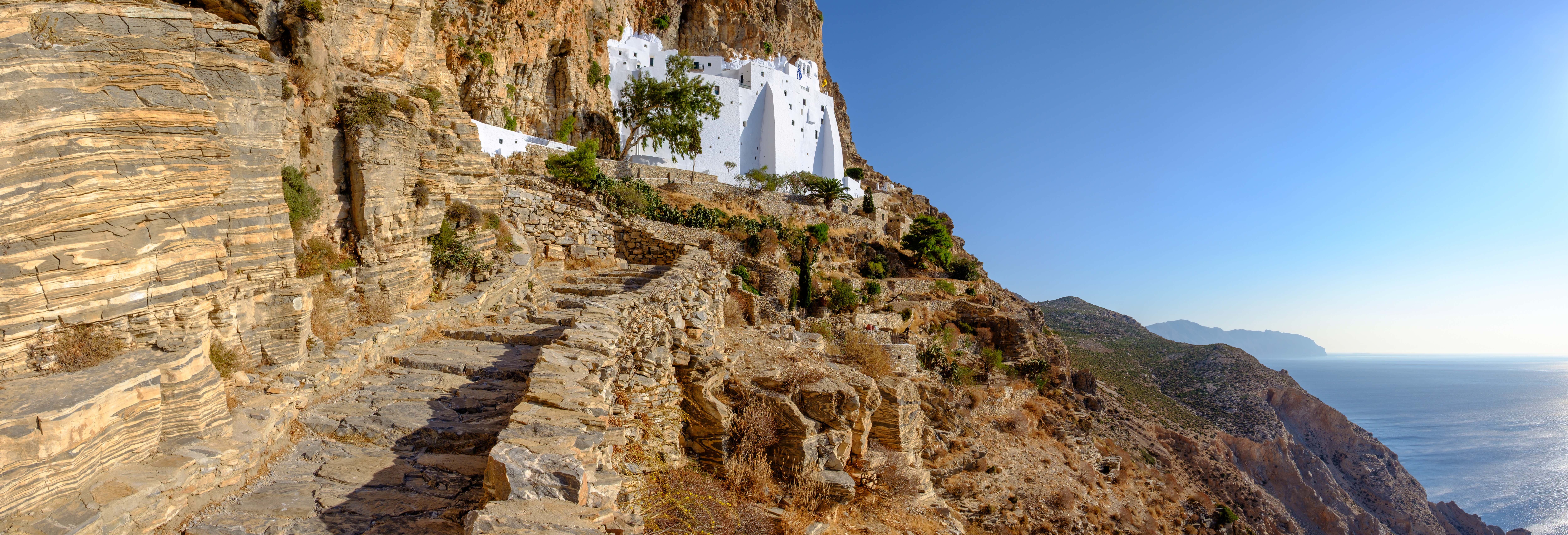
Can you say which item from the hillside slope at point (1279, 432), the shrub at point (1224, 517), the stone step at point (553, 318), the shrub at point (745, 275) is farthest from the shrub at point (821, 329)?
the hillside slope at point (1279, 432)

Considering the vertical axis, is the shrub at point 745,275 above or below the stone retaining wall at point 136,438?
above

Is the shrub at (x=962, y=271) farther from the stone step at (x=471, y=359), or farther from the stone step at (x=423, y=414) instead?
the stone step at (x=423, y=414)

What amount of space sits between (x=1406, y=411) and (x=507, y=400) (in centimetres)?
9733

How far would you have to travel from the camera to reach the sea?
41.5 meters

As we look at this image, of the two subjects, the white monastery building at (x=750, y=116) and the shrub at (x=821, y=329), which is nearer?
the shrub at (x=821, y=329)

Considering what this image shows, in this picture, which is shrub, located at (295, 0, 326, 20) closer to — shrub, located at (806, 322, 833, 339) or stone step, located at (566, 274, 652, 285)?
stone step, located at (566, 274, 652, 285)

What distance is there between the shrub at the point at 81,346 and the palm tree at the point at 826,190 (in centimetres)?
3197

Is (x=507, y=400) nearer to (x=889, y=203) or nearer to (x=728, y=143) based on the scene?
(x=728, y=143)

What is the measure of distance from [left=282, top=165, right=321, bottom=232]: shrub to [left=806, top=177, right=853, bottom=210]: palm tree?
98.5 ft

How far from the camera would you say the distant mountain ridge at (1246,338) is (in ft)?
558

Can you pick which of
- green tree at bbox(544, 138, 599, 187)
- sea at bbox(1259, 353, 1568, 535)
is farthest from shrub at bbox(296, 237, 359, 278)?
sea at bbox(1259, 353, 1568, 535)

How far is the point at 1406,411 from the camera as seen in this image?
7038 cm

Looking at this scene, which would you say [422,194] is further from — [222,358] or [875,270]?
[875,270]

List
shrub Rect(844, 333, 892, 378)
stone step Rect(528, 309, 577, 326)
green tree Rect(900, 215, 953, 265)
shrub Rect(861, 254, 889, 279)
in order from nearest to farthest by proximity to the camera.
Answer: stone step Rect(528, 309, 577, 326)
shrub Rect(844, 333, 892, 378)
shrub Rect(861, 254, 889, 279)
green tree Rect(900, 215, 953, 265)
